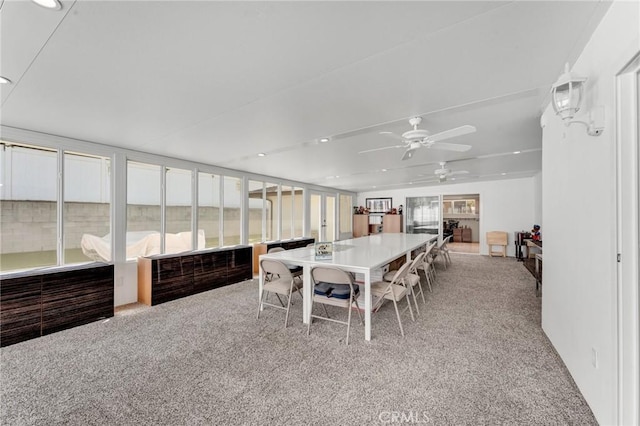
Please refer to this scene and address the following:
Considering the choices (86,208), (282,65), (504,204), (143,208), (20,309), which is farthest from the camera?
(504,204)

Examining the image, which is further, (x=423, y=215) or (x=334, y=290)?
(x=423, y=215)

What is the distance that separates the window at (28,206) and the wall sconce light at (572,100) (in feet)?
18.1

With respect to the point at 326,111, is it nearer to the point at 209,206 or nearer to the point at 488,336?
the point at 488,336

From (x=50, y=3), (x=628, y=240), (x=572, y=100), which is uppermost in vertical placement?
(x=50, y=3)

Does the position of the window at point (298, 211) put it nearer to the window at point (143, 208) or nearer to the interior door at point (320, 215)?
the interior door at point (320, 215)

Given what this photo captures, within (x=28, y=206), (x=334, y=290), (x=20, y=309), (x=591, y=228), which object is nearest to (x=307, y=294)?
(x=334, y=290)

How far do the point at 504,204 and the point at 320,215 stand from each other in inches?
236

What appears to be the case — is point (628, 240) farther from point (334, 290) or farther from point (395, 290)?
point (334, 290)

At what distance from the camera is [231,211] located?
5.86 meters

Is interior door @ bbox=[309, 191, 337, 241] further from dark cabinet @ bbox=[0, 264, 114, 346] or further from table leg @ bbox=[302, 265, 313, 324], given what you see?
dark cabinet @ bbox=[0, 264, 114, 346]

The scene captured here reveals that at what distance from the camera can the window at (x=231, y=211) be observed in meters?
5.71
